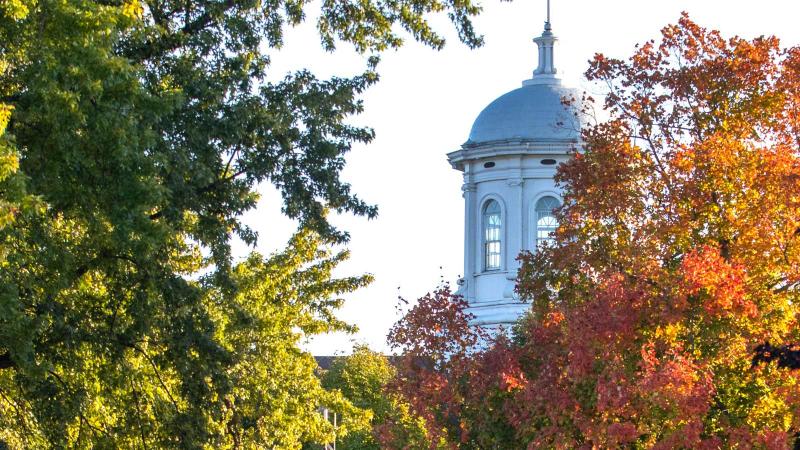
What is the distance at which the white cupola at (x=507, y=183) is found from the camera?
74.7m

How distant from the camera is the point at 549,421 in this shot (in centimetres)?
2483

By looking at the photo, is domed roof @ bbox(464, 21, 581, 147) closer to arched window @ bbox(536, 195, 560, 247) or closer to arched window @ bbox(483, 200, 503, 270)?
arched window @ bbox(536, 195, 560, 247)

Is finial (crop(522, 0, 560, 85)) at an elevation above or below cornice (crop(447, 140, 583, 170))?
above

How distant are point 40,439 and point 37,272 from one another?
4.83 m

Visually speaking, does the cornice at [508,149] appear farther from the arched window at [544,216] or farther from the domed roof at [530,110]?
the arched window at [544,216]

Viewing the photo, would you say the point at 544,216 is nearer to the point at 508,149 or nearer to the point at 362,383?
the point at 508,149

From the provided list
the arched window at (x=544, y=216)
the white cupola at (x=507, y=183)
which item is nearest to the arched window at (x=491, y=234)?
the white cupola at (x=507, y=183)

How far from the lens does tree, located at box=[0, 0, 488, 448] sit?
1908cm

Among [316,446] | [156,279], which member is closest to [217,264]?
[156,279]

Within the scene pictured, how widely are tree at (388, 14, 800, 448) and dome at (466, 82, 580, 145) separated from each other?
46.6 meters

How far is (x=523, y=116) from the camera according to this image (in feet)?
246

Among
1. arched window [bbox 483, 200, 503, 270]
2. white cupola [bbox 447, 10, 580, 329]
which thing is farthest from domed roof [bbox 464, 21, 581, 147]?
arched window [bbox 483, 200, 503, 270]

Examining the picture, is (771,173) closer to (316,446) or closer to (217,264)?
(217,264)

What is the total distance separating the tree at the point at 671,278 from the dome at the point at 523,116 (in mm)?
46574
